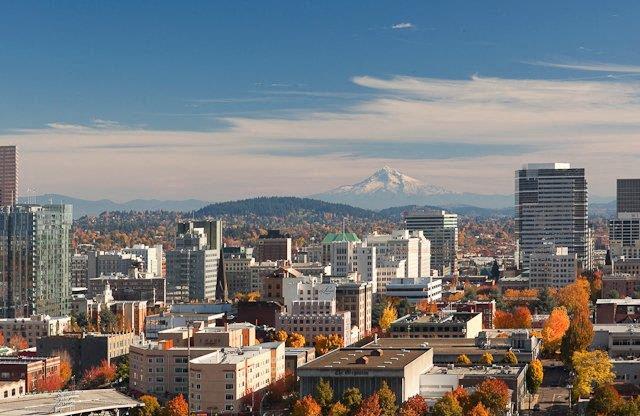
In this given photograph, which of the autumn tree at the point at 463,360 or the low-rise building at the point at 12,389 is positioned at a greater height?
the autumn tree at the point at 463,360

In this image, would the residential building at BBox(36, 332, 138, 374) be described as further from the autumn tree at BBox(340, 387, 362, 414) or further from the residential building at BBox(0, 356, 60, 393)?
the autumn tree at BBox(340, 387, 362, 414)

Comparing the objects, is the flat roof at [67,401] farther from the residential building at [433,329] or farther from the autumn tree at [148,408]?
the residential building at [433,329]

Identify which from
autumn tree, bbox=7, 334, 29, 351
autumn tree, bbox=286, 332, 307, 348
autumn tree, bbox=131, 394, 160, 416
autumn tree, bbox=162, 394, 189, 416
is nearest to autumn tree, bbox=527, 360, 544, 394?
autumn tree, bbox=162, 394, 189, 416

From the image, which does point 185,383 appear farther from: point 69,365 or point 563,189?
point 563,189

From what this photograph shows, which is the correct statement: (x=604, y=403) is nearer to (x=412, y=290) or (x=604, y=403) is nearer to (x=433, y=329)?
(x=433, y=329)

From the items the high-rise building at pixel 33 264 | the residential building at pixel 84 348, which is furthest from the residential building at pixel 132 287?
the residential building at pixel 84 348
